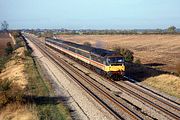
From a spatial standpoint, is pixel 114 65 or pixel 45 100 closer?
pixel 45 100

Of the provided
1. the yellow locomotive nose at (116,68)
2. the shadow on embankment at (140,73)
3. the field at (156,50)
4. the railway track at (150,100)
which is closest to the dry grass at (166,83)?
the shadow on embankment at (140,73)

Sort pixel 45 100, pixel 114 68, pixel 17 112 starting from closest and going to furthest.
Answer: pixel 17 112
pixel 45 100
pixel 114 68

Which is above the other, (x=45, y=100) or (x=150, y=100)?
(x=150, y=100)

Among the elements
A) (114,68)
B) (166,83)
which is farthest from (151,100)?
(114,68)

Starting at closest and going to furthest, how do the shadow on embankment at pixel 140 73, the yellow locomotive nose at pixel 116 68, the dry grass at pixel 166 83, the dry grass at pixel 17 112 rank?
the dry grass at pixel 17 112 → the dry grass at pixel 166 83 → the yellow locomotive nose at pixel 116 68 → the shadow on embankment at pixel 140 73

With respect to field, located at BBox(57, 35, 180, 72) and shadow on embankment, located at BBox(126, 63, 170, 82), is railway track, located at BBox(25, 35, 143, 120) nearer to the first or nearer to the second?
shadow on embankment, located at BBox(126, 63, 170, 82)

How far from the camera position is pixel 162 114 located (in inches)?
792

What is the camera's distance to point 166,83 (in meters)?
29.4

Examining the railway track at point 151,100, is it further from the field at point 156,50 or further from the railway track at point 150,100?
the field at point 156,50

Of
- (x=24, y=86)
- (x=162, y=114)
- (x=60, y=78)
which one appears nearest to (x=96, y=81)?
(x=60, y=78)

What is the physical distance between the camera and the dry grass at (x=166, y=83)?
27.0 metres

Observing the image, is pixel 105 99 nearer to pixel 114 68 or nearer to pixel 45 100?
pixel 45 100

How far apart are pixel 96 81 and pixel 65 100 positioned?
8.60m

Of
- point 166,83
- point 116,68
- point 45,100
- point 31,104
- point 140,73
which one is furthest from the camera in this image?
point 140,73
